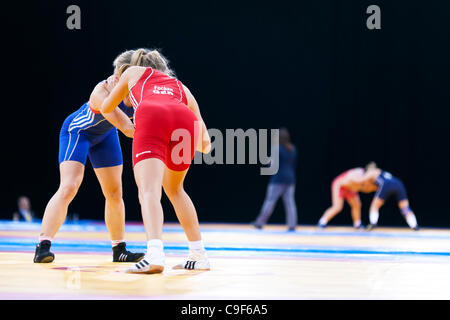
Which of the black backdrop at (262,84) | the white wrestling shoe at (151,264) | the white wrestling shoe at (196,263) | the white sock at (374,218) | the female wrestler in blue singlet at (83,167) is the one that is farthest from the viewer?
the black backdrop at (262,84)

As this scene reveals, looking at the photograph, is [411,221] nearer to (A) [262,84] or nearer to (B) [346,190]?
(B) [346,190]

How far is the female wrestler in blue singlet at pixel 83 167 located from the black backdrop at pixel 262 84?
6377mm

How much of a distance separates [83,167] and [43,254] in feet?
1.79

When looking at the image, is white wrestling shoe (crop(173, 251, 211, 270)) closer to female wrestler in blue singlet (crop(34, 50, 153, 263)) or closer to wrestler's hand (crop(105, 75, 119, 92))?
female wrestler in blue singlet (crop(34, 50, 153, 263))

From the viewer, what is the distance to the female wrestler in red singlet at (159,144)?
99.2 inches

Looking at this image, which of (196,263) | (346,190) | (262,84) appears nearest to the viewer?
(196,263)

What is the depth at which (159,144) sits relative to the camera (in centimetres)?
257

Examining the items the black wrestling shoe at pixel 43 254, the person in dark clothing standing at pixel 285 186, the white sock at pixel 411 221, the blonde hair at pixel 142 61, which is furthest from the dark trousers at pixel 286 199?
the blonde hair at pixel 142 61

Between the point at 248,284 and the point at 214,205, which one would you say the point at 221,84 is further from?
the point at 248,284

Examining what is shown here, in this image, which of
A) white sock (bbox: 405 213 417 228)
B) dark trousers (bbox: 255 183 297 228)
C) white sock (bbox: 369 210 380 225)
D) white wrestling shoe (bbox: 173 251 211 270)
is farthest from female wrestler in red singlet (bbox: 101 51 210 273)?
white sock (bbox: 405 213 417 228)

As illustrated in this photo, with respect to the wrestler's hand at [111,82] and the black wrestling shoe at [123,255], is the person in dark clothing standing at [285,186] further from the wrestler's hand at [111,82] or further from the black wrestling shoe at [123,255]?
the wrestler's hand at [111,82]

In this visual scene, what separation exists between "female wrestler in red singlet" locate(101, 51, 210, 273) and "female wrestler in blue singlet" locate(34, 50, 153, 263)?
53 cm

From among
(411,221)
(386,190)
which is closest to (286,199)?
(386,190)

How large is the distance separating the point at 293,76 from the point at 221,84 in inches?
49.0
